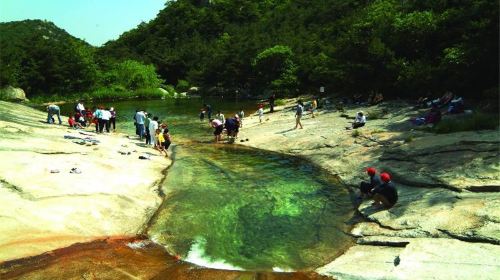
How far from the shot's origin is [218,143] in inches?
1243

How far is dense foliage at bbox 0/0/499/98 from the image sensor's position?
32438 mm

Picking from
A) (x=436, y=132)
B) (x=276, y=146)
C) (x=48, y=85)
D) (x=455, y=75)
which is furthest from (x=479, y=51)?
(x=48, y=85)

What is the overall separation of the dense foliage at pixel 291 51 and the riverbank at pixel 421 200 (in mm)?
8714

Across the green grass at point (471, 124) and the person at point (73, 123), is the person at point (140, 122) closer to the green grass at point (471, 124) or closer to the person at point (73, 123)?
the person at point (73, 123)

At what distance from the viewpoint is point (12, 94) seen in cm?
7275

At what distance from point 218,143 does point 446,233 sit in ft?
68.4

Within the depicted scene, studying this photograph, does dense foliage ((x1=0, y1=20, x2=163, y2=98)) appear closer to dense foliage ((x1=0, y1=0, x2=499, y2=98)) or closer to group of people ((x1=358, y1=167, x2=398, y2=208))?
dense foliage ((x1=0, y1=0, x2=499, y2=98))

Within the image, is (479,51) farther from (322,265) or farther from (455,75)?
(322,265)

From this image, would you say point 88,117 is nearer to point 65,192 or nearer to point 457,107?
point 65,192

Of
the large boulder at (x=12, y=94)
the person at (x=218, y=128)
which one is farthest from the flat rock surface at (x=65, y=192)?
the large boulder at (x=12, y=94)

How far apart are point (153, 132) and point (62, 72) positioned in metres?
66.8

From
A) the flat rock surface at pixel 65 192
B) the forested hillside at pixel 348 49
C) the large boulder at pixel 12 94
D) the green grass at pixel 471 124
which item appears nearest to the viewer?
the flat rock surface at pixel 65 192

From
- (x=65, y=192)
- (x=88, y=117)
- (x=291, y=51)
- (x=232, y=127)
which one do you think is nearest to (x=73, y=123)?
(x=88, y=117)

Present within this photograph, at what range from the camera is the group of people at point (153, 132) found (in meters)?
27.4
